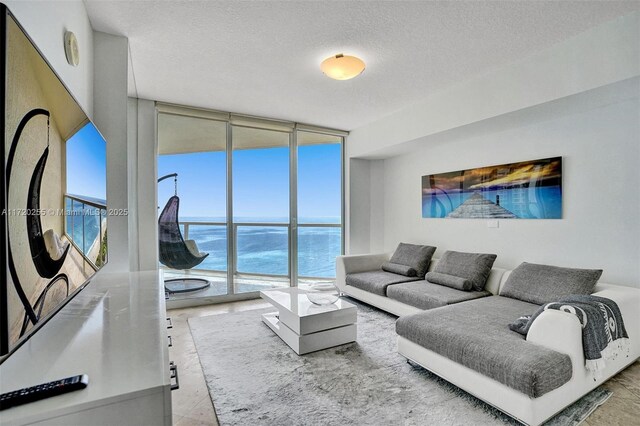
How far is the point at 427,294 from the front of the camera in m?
3.22

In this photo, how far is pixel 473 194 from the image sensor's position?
3.92 m

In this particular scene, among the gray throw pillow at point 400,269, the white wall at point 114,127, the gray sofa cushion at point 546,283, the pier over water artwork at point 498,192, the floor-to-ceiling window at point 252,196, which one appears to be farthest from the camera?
the floor-to-ceiling window at point 252,196

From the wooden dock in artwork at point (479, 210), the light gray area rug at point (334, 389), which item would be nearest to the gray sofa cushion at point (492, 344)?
the light gray area rug at point (334, 389)

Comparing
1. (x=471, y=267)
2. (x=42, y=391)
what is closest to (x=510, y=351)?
(x=471, y=267)

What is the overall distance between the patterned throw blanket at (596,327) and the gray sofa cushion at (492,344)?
0.18 meters

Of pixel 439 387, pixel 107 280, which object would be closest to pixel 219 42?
pixel 107 280

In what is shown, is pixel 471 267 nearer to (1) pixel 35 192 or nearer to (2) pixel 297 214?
(2) pixel 297 214

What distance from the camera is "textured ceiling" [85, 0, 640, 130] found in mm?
2160

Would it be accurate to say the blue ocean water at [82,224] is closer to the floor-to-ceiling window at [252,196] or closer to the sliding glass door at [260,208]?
the floor-to-ceiling window at [252,196]

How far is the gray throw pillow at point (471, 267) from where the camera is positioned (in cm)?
331

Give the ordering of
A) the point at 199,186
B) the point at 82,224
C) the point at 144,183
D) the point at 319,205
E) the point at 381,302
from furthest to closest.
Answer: the point at 319,205, the point at 199,186, the point at 144,183, the point at 381,302, the point at 82,224

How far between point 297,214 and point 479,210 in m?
2.59

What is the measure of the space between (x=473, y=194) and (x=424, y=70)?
169 cm

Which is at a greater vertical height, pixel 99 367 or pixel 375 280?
pixel 99 367
